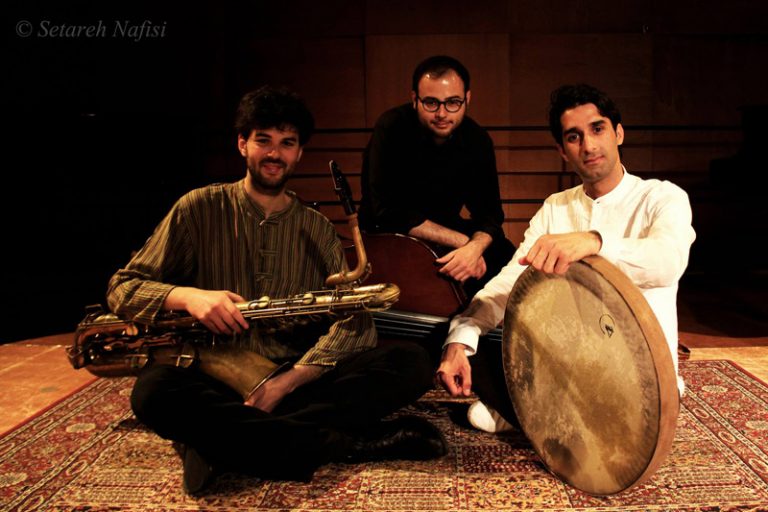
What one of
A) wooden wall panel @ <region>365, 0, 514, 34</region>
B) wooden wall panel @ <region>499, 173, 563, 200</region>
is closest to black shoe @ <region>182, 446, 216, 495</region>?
wooden wall panel @ <region>499, 173, 563, 200</region>

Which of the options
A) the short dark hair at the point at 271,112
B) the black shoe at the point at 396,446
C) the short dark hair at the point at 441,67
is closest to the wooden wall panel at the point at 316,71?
the short dark hair at the point at 441,67

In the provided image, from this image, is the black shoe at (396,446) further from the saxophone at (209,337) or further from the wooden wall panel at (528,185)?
the wooden wall panel at (528,185)

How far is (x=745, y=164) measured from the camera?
4.37 metres

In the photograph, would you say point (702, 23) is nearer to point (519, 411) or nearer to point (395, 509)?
point (519, 411)

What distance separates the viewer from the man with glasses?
9.30 ft

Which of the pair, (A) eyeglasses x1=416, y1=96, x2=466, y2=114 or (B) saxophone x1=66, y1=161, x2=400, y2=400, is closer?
(B) saxophone x1=66, y1=161, x2=400, y2=400

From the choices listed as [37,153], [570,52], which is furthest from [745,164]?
[37,153]

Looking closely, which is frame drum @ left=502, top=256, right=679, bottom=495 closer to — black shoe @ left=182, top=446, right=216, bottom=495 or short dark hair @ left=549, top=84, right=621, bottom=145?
short dark hair @ left=549, top=84, right=621, bottom=145

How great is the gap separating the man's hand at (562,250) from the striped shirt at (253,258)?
77 cm

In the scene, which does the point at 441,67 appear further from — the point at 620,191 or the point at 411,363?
the point at 411,363

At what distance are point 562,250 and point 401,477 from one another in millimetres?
967

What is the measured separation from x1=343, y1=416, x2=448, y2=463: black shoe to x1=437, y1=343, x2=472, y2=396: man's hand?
256mm

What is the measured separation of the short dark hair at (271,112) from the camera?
2.04 metres

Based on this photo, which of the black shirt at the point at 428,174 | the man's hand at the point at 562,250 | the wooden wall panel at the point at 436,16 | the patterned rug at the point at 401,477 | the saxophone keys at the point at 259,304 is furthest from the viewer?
the wooden wall panel at the point at 436,16
